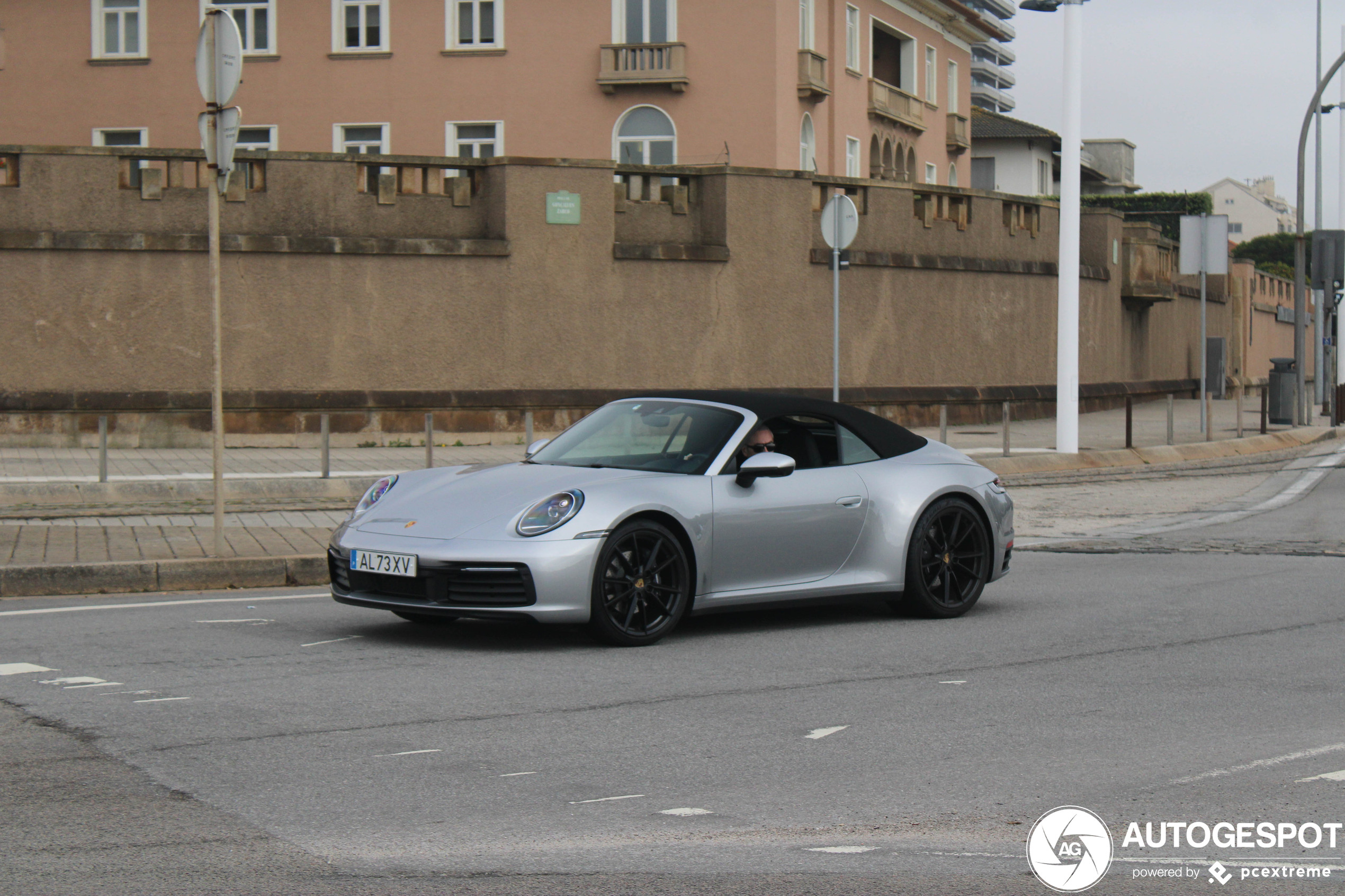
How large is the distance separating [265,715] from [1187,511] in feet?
38.9

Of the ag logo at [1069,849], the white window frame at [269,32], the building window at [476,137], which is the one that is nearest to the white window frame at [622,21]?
the building window at [476,137]

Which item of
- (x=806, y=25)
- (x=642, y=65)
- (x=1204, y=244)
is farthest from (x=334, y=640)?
(x=806, y=25)

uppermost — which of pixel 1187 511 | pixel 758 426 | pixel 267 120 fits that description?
pixel 267 120

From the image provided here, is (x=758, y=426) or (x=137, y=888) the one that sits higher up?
(x=758, y=426)

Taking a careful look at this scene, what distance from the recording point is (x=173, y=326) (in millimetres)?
21656

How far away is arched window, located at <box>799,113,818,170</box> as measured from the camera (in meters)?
39.2

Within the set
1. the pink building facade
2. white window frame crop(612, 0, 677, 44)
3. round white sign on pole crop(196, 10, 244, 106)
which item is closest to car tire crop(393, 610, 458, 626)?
round white sign on pole crop(196, 10, 244, 106)

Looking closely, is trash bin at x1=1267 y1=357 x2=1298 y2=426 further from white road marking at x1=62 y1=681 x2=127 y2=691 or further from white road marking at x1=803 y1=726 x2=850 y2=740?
white road marking at x1=62 y1=681 x2=127 y2=691

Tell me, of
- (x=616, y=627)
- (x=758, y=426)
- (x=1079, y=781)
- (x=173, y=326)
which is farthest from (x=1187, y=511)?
(x=173, y=326)

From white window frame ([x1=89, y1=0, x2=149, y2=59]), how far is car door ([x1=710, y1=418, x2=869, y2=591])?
31543mm

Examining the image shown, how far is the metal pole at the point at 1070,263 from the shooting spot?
20.8 metres

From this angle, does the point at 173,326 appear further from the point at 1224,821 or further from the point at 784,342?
the point at 1224,821

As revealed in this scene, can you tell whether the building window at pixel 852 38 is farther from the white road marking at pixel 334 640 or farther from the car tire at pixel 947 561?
the white road marking at pixel 334 640

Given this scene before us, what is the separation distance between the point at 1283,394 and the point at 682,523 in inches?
947
